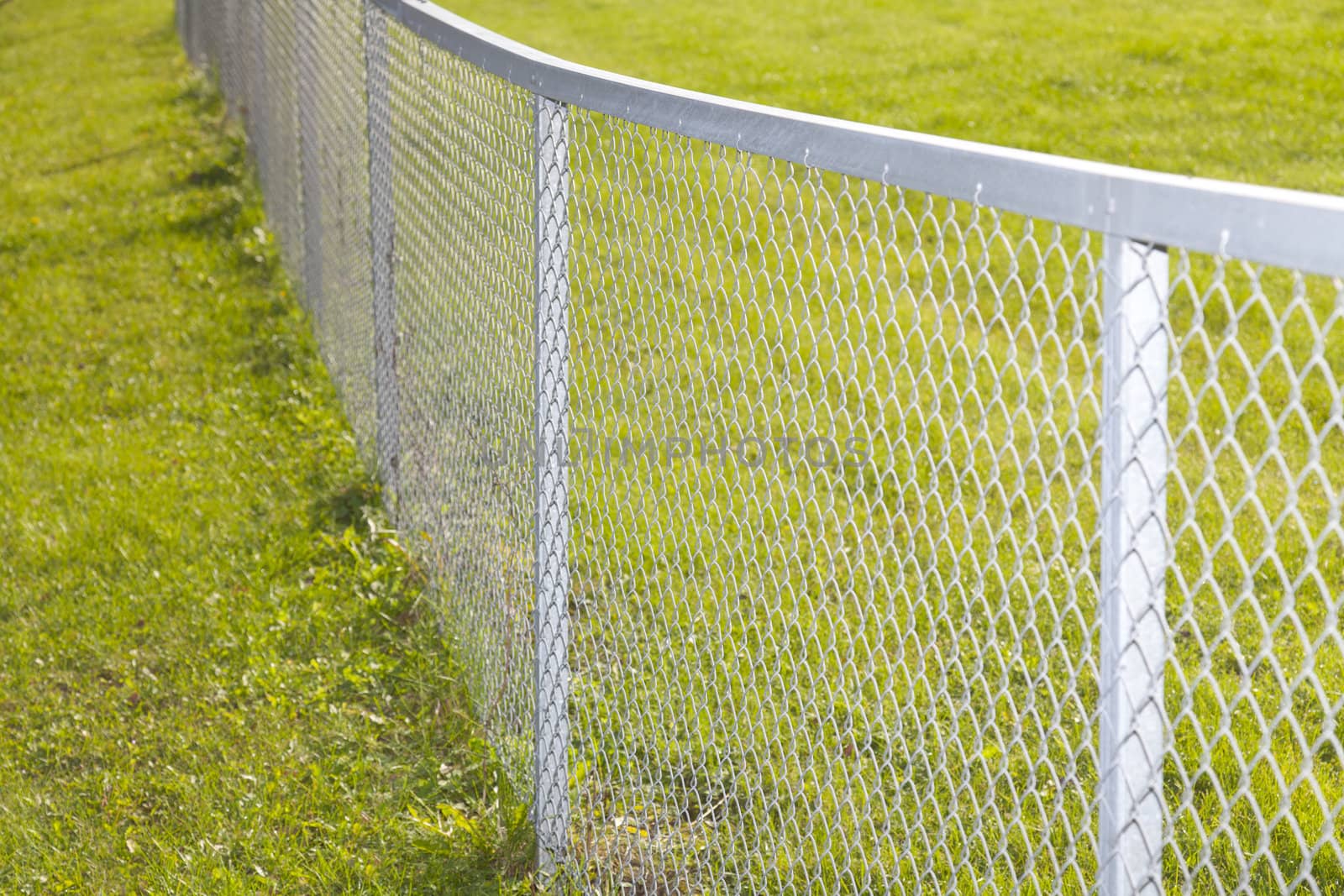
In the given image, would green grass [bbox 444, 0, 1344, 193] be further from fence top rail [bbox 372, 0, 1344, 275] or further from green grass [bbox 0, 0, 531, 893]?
fence top rail [bbox 372, 0, 1344, 275]

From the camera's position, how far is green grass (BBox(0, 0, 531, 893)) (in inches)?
131

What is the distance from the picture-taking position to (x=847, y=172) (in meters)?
1.75

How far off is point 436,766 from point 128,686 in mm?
1101

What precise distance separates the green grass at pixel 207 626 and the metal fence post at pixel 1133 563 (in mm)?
1969

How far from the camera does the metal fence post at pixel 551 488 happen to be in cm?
279

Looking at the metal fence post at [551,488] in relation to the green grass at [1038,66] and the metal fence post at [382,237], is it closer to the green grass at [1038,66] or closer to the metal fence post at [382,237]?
the metal fence post at [382,237]

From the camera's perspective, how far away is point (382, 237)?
15.5 feet

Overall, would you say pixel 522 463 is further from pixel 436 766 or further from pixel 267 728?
pixel 267 728

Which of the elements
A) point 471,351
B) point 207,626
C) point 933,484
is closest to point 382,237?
point 471,351

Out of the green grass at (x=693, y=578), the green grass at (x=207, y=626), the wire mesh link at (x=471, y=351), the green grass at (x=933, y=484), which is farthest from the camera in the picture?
the green grass at (x=207, y=626)

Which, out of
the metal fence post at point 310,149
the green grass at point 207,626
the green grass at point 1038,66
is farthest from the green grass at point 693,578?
the metal fence post at point 310,149

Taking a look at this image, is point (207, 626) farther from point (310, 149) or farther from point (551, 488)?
point (310, 149)

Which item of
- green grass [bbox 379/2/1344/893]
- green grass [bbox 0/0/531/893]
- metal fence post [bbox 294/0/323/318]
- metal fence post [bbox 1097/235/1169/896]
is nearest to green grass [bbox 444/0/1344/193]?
green grass [bbox 379/2/1344/893]

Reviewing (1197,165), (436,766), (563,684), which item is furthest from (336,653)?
(1197,165)
